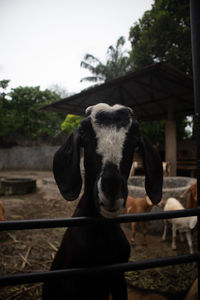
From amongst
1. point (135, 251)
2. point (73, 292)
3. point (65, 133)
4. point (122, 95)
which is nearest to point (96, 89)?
point (122, 95)

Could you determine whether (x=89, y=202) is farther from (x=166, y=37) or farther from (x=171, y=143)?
(x=166, y=37)

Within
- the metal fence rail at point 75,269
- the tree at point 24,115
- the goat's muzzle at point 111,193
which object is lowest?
the metal fence rail at point 75,269

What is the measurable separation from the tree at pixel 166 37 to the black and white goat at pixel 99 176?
1228cm

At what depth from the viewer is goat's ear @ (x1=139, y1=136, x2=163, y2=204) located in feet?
4.23

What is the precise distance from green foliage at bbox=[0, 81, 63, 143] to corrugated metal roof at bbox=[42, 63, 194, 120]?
14411 millimetres

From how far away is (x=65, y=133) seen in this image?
822 inches

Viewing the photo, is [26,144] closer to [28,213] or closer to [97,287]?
[28,213]

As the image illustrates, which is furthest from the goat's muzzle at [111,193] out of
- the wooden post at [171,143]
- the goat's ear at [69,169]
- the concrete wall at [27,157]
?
the concrete wall at [27,157]

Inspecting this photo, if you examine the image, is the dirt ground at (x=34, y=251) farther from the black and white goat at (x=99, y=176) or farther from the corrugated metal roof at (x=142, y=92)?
the corrugated metal roof at (x=142, y=92)

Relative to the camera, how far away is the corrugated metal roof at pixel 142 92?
18.9ft

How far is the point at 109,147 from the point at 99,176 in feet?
0.58

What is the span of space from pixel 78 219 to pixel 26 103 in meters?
22.9

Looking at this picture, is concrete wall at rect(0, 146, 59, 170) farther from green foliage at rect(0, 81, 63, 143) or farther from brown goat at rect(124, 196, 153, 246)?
brown goat at rect(124, 196, 153, 246)

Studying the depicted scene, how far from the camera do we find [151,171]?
1.30m
